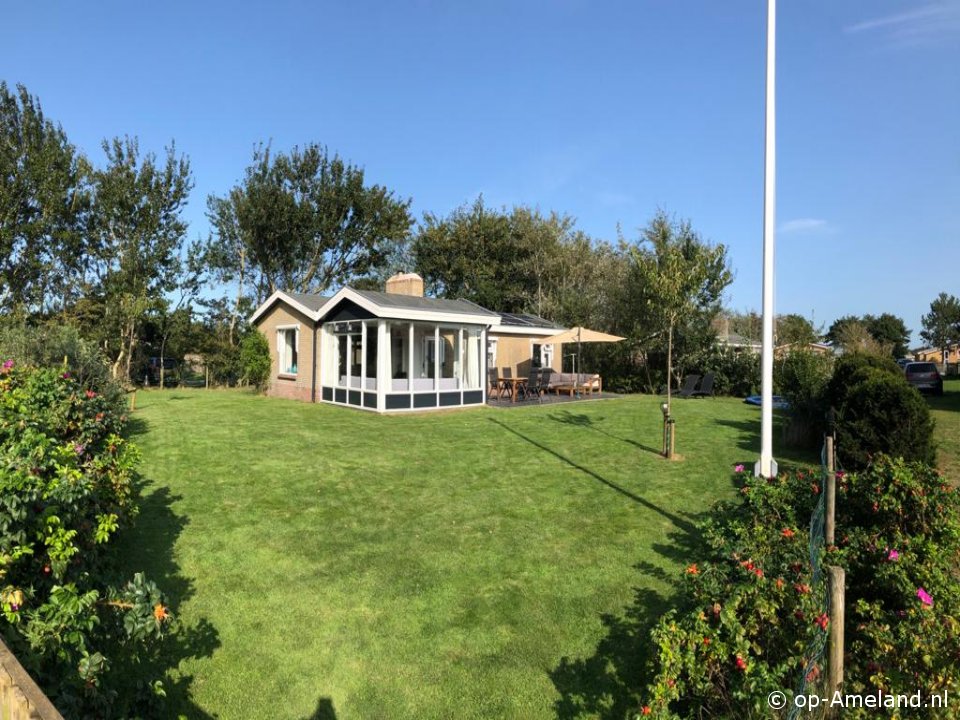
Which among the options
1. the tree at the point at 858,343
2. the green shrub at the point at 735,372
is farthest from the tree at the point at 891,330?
the green shrub at the point at 735,372

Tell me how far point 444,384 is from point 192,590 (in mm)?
12071

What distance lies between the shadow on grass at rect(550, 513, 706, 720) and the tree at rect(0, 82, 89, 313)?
30339mm

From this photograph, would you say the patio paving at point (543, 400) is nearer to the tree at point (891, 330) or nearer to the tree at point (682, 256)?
the tree at point (682, 256)

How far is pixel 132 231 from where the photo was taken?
1078 inches

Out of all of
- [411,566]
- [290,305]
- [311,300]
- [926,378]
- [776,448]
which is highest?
[311,300]

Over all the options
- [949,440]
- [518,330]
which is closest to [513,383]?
[518,330]

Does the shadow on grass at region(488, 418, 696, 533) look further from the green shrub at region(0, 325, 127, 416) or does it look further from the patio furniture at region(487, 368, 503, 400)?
the patio furniture at region(487, 368, 503, 400)

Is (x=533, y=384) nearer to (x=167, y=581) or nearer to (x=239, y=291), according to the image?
(x=167, y=581)

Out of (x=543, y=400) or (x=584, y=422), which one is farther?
(x=543, y=400)

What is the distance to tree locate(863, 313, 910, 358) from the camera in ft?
226

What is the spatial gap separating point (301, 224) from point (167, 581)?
31998 mm

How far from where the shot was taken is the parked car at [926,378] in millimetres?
24344

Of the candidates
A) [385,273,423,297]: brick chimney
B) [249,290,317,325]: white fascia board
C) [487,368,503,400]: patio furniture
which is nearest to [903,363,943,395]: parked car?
[487,368,503,400]: patio furniture

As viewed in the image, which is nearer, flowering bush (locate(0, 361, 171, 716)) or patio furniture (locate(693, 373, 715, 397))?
flowering bush (locate(0, 361, 171, 716))
